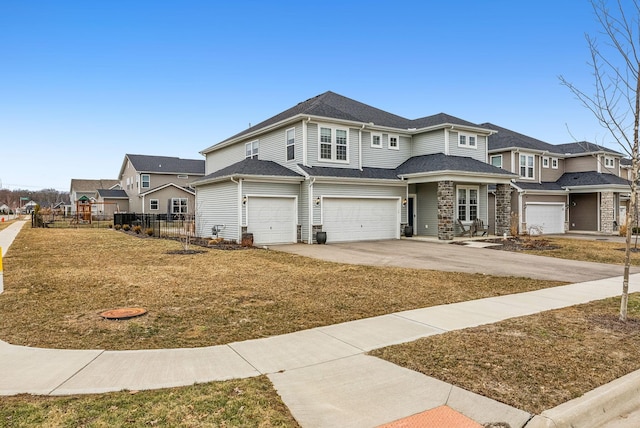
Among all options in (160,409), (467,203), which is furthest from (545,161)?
(160,409)

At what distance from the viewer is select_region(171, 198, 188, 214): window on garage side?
40.6 meters

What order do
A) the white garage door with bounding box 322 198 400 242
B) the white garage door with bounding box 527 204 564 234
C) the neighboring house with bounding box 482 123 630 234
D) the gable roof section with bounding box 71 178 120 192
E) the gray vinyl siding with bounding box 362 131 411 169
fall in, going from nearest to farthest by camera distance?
the white garage door with bounding box 322 198 400 242
the gray vinyl siding with bounding box 362 131 411 169
the neighboring house with bounding box 482 123 630 234
the white garage door with bounding box 527 204 564 234
the gable roof section with bounding box 71 178 120 192

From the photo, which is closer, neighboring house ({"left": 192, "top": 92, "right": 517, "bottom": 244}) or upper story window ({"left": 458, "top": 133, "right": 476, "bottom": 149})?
neighboring house ({"left": 192, "top": 92, "right": 517, "bottom": 244})

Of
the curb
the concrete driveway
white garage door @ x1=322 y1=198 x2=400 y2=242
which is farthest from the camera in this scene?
white garage door @ x1=322 y1=198 x2=400 y2=242

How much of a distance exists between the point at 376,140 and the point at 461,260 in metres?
10.8

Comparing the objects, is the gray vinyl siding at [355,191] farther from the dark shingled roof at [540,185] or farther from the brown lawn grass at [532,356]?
the brown lawn grass at [532,356]

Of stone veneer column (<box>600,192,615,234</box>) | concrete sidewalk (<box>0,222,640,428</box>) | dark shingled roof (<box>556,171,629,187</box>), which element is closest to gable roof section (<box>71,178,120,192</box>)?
dark shingled roof (<box>556,171,629,187</box>)

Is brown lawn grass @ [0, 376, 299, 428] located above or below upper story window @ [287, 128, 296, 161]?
below

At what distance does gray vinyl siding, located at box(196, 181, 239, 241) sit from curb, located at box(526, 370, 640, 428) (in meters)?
15.7

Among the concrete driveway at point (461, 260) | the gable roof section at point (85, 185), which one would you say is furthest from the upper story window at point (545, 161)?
the gable roof section at point (85, 185)

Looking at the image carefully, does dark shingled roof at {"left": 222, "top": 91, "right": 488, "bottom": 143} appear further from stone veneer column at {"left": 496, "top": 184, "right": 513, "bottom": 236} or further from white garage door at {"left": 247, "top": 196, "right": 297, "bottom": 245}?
white garage door at {"left": 247, "top": 196, "right": 297, "bottom": 245}

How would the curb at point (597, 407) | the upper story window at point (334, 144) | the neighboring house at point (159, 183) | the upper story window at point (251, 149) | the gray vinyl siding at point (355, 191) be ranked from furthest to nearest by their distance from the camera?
the neighboring house at point (159, 183)
the upper story window at point (251, 149)
the upper story window at point (334, 144)
the gray vinyl siding at point (355, 191)
the curb at point (597, 407)

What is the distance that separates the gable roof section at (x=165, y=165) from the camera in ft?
142

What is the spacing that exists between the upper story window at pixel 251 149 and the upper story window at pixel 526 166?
19003 millimetres
